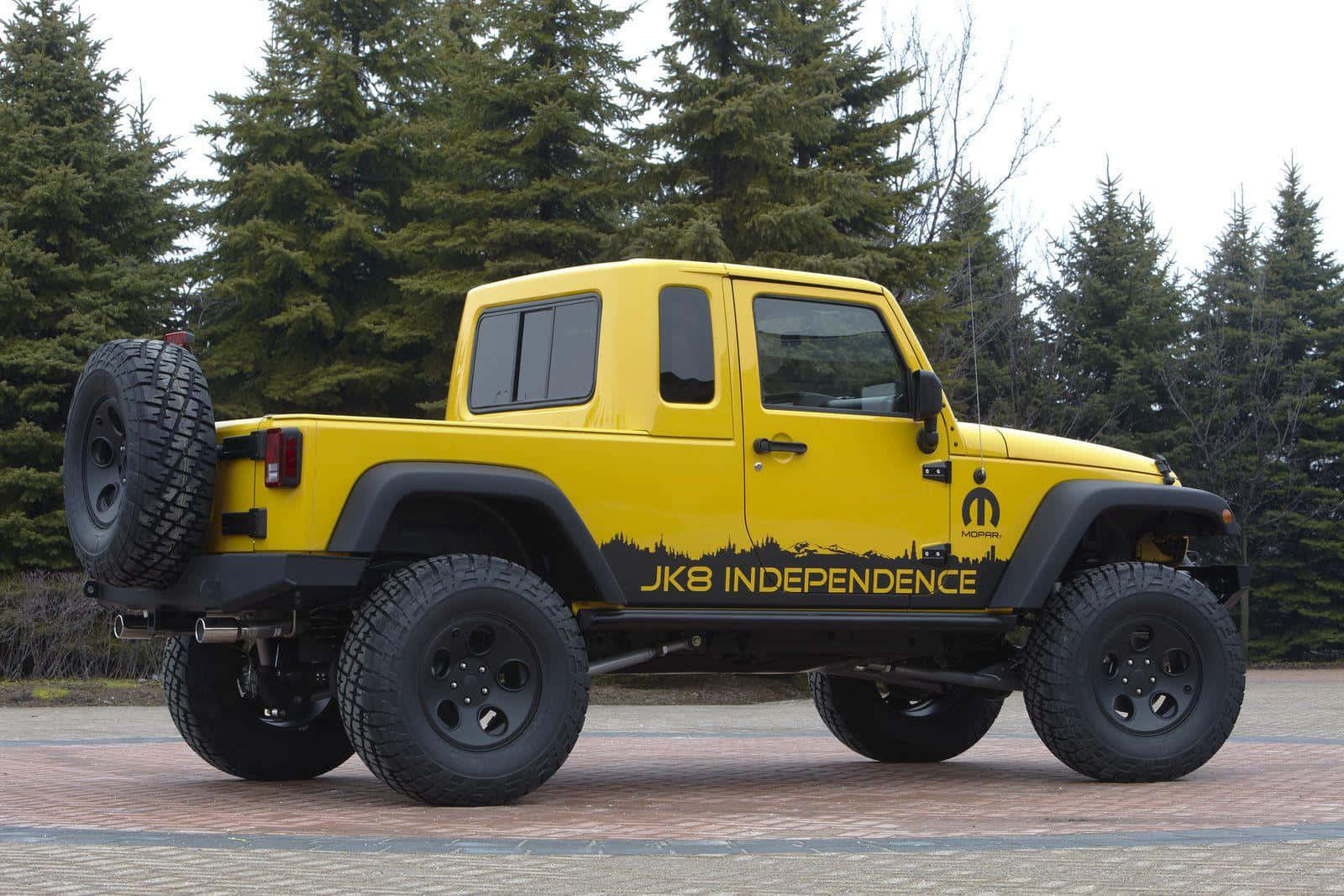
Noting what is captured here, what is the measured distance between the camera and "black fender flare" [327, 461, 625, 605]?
670 cm

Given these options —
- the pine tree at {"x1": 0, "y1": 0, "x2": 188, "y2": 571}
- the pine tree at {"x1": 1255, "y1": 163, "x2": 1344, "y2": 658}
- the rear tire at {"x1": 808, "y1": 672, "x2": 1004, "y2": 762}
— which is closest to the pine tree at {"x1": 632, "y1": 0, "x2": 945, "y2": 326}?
the pine tree at {"x1": 0, "y1": 0, "x2": 188, "y2": 571}

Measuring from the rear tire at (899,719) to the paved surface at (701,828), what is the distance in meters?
0.20

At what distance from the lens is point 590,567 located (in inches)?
285

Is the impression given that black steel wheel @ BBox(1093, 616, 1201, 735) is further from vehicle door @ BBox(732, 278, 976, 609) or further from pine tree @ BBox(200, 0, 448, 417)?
pine tree @ BBox(200, 0, 448, 417)

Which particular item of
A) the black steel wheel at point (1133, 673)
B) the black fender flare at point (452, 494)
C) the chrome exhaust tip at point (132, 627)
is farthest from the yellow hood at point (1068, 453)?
the chrome exhaust tip at point (132, 627)

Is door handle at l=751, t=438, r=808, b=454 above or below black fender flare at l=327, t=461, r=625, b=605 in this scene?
above

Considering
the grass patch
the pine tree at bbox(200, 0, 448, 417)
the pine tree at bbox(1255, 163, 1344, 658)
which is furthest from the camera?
the pine tree at bbox(1255, 163, 1344, 658)

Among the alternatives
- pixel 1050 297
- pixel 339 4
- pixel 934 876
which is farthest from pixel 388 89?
pixel 934 876

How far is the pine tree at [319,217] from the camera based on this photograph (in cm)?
2500

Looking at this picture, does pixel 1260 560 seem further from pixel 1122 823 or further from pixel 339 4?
pixel 1122 823

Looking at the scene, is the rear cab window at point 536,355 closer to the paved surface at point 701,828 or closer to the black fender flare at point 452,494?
the black fender flare at point 452,494

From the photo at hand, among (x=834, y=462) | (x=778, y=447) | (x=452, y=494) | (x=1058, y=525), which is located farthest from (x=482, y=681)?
(x=1058, y=525)

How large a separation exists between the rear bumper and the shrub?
12847 mm

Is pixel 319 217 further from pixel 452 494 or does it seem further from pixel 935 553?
pixel 452 494
